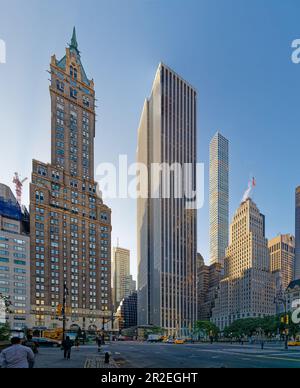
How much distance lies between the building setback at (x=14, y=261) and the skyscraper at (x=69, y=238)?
3323 mm

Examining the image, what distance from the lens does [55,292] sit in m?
93.5

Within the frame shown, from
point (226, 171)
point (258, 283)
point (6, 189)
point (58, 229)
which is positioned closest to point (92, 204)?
point (58, 229)

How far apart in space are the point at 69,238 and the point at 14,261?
17107mm

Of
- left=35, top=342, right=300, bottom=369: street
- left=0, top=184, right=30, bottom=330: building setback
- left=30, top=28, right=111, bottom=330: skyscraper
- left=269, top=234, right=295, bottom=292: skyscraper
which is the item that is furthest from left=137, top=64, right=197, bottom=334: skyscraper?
left=35, top=342, right=300, bottom=369: street

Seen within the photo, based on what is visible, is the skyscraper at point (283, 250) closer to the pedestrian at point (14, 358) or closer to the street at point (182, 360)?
the street at point (182, 360)

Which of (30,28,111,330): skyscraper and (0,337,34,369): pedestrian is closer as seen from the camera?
(0,337,34,369): pedestrian

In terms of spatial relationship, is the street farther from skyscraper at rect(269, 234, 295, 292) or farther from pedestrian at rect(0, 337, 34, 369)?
skyscraper at rect(269, 234, 295, 292)

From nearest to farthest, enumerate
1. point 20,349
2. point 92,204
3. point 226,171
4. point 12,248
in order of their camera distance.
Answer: point 20,349, point 226,171, point 12,248, point 92,204

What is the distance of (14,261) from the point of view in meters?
85.1

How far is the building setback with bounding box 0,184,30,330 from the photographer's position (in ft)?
272

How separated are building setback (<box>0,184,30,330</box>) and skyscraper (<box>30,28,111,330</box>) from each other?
332cm

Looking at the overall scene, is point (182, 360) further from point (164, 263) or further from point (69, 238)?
point (164, 263)
